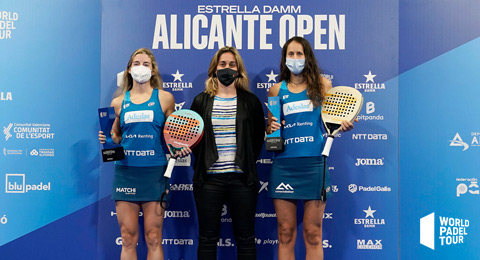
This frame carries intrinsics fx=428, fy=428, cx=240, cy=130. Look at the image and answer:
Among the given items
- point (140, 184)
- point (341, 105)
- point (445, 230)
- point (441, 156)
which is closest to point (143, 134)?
point (140, 184)

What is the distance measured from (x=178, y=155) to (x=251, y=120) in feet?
2.25

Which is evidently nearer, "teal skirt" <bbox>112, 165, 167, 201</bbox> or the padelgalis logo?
"teal skirt" <bbox>112, 165, 167, 201</bbox>

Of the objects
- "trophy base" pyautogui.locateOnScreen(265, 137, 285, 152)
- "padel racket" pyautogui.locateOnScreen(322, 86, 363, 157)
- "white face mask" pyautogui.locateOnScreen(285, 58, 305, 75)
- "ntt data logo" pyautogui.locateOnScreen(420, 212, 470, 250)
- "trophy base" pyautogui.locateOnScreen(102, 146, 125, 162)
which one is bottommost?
"ntt data logo" pyautogui.locateOnScreen(420, 212, 470, 250)

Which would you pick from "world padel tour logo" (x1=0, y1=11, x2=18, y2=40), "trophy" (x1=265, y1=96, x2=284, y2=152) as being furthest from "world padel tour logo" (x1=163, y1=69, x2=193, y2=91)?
"world padel tour logo" (x1=0, y1=11, x2=18, y2=40)

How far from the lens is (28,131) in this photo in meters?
4.38

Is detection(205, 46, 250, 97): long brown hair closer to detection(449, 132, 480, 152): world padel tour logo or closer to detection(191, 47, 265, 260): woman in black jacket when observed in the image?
detection(191, 47, 265, 260): woman in black jacket

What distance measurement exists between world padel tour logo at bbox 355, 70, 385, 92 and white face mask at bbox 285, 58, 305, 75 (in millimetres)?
884

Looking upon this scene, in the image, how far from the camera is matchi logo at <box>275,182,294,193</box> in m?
3.51

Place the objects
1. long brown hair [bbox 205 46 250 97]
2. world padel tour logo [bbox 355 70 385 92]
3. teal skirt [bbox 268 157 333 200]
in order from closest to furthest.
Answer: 1. teal skirt [bbox 268 157 333 200]
2. long brown hair [bbox 205 46 250 97]
3. world padel tour logo [bbox 355 70 385 92]

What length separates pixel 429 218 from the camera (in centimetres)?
419

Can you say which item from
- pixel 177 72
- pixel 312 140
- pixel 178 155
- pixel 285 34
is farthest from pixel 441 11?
pixel 178 155

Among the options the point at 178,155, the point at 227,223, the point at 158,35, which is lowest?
the point at 227,223

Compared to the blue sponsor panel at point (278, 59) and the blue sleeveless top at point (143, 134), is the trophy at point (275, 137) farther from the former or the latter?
the blue sleeveless top at point (143, 134)

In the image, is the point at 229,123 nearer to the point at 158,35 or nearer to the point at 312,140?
the point at 312,140
